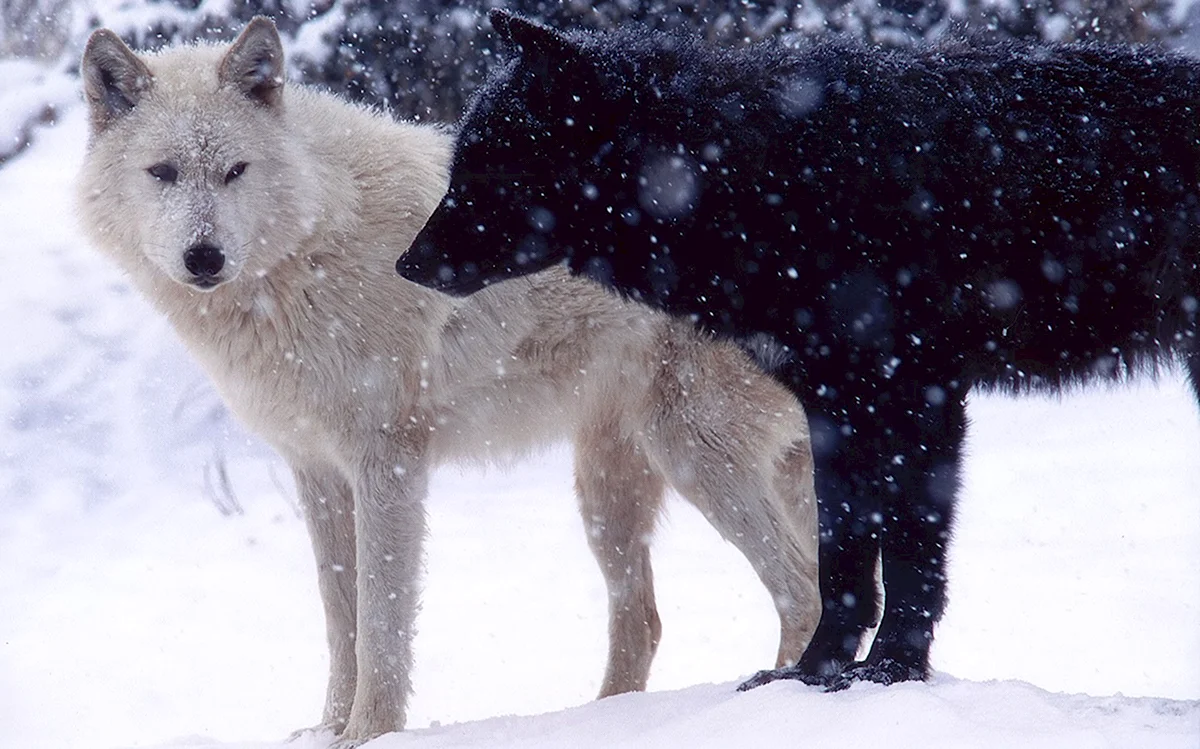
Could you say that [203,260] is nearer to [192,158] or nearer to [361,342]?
[192,158]

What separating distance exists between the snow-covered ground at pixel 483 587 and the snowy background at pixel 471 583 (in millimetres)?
18

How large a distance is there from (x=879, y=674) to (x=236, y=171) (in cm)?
224

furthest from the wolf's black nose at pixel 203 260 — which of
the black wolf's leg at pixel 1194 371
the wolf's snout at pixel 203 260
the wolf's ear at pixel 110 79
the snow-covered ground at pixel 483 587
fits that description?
the black wolf's leg at pixel 1194 371

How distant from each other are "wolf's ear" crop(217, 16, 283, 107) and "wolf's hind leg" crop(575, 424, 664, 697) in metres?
1.69

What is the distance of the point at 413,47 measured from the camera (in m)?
7.80

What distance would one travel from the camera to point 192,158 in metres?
3.23

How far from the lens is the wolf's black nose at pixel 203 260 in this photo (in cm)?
312

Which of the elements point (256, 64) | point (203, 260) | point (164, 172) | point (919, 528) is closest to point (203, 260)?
point (203, 260)

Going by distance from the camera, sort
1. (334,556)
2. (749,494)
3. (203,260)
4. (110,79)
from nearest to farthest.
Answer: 1. (203,260)
2. (110,79)
3. (334,556)
4. (749,494)

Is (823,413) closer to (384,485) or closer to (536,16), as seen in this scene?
(384,485)

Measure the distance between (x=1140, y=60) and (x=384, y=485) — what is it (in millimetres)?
2392

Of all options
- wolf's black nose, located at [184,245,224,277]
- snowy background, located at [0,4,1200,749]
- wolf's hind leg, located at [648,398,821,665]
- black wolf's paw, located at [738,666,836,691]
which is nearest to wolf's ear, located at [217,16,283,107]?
wolf's black nose, located at [184,245,224,277]

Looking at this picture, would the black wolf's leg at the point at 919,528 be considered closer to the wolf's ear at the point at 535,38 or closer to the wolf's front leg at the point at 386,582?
the wolf's ear at the point at 535,38

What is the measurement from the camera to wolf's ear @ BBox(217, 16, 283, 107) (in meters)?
3.37
